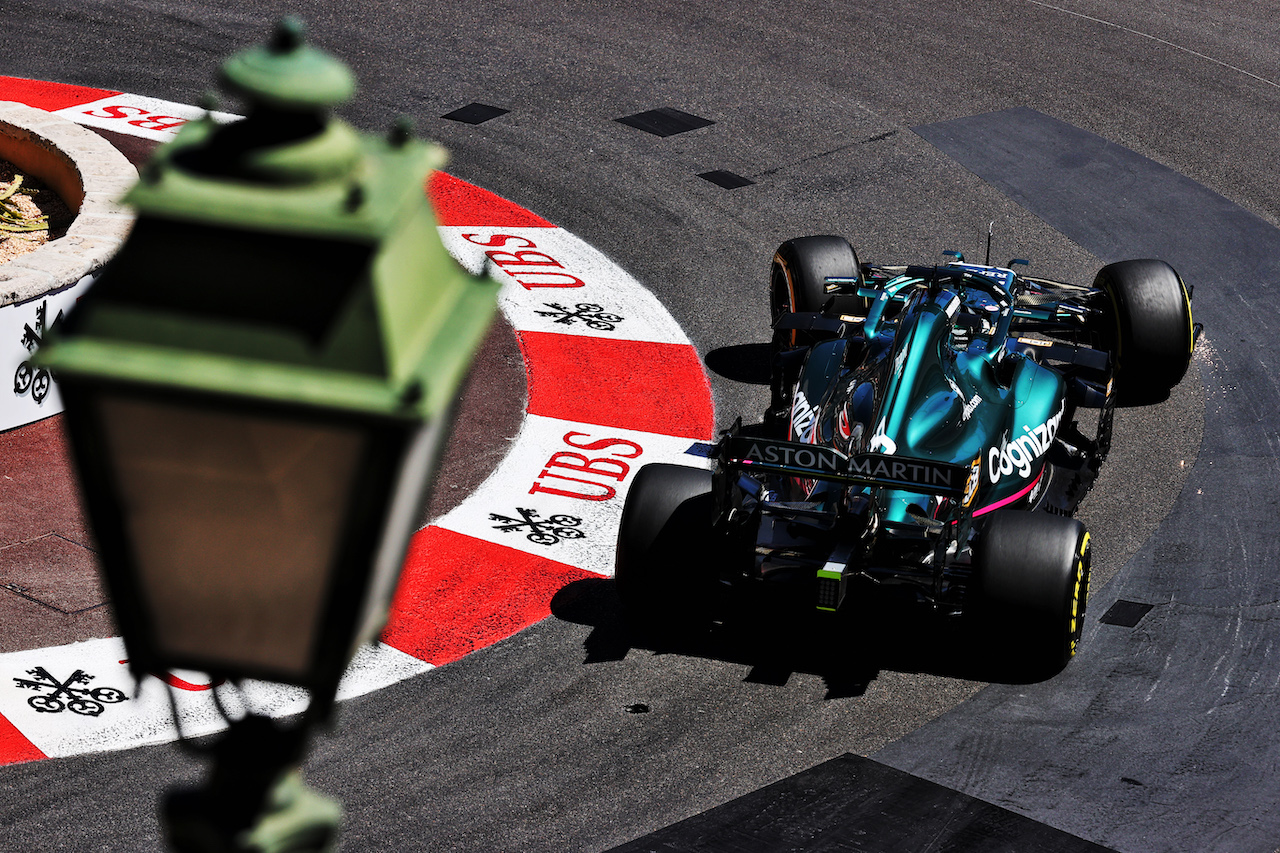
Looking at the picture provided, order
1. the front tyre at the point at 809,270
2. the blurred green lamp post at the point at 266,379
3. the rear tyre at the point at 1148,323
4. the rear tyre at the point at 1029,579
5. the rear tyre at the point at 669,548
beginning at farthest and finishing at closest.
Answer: the front tyre at the point at 809,270, the rear tyre at the point at 1148,323, the rear tyre at the point at 669,548, the rear tyre at the point at 1029,579, the blurred green lamp post at the point at 266,379

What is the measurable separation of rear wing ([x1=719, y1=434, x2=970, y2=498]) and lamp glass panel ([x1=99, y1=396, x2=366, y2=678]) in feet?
15.8

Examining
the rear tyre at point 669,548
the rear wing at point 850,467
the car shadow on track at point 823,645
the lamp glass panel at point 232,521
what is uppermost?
the lamp glass panel at point 232,521

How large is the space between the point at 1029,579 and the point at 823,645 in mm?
1272

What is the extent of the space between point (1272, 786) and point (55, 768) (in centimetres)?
552

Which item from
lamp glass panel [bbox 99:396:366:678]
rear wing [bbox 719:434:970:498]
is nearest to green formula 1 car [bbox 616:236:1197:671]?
rear wing [bbox 719:434:970:498]

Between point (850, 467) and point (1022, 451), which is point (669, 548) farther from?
point (1022, 451)

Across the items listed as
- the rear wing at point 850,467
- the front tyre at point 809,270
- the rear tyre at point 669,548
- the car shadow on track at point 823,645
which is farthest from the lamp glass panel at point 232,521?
the front tyre at point 809,270

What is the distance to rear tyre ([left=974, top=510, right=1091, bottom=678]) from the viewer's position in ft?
22.5

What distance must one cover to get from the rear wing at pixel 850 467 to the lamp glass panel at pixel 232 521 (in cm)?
482

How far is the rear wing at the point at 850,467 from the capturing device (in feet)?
21.5

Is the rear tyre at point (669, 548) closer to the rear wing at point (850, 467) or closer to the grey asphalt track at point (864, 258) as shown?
the grey asphalt track at point (864, 258)

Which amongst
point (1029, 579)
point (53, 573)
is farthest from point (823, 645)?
point (53, 573)

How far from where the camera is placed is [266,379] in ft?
5.67

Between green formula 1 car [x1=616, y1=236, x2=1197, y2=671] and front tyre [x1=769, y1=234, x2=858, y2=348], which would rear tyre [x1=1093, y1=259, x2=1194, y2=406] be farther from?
front tyre [x1=769, y1=234, x2=858, y2=348]
